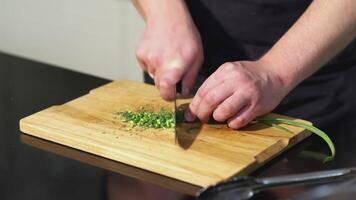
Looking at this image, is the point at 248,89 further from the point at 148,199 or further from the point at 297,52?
the point at 148,199

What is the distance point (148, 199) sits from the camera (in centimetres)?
80

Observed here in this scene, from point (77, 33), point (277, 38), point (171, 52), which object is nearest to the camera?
point (171, 52)

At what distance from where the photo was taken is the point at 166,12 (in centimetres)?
106

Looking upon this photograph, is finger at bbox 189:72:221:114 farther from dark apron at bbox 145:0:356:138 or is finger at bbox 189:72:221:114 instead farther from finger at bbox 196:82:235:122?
dark apron at bbox 145:0:356:138

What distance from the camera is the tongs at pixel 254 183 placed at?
702mm

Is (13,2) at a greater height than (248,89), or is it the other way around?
(248,89)

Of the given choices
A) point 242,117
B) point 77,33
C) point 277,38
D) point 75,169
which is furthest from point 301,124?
point 77,33

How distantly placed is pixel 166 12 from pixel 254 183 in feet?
1.38

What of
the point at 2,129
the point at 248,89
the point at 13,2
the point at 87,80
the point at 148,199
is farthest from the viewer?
the point at 13,2

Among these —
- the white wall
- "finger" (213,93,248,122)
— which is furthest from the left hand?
the white wall

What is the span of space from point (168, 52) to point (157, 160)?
20 centimetres

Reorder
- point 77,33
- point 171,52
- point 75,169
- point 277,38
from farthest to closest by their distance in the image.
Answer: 1. point 77,33
2. point 277,38
3. point 171,52
4. point 75,169

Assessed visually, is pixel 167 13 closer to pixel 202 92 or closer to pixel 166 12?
pixel 166 12

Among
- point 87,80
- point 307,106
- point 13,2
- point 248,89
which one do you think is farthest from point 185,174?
point 13,2
